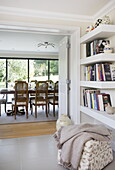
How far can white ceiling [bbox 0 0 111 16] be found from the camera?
2408 millimetres

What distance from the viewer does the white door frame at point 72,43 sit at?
2744mm

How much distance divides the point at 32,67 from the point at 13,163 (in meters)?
6.13

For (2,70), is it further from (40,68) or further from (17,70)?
(40,68)

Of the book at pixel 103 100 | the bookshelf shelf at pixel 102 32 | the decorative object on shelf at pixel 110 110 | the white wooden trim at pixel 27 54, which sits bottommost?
the decorative object on shelf at pixel 110 110

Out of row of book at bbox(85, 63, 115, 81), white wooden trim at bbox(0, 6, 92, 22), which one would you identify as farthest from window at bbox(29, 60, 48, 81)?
row of book at bbox(85, 63, 115, 81)

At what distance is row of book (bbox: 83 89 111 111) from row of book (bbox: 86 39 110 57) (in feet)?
2.31

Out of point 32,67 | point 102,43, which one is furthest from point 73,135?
point 32,67

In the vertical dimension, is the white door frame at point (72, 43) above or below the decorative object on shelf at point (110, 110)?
above

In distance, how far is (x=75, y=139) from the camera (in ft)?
6.02

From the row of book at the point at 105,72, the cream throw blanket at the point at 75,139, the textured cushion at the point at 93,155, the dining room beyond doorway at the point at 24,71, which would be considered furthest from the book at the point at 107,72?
the dining room beyond doorway at the point at 24,71

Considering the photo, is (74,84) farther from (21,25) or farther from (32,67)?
(32,67)

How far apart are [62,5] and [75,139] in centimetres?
211

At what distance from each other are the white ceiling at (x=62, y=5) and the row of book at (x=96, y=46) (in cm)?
59

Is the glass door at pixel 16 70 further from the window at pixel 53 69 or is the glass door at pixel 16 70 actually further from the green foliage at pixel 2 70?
the window at pixel 53 69
